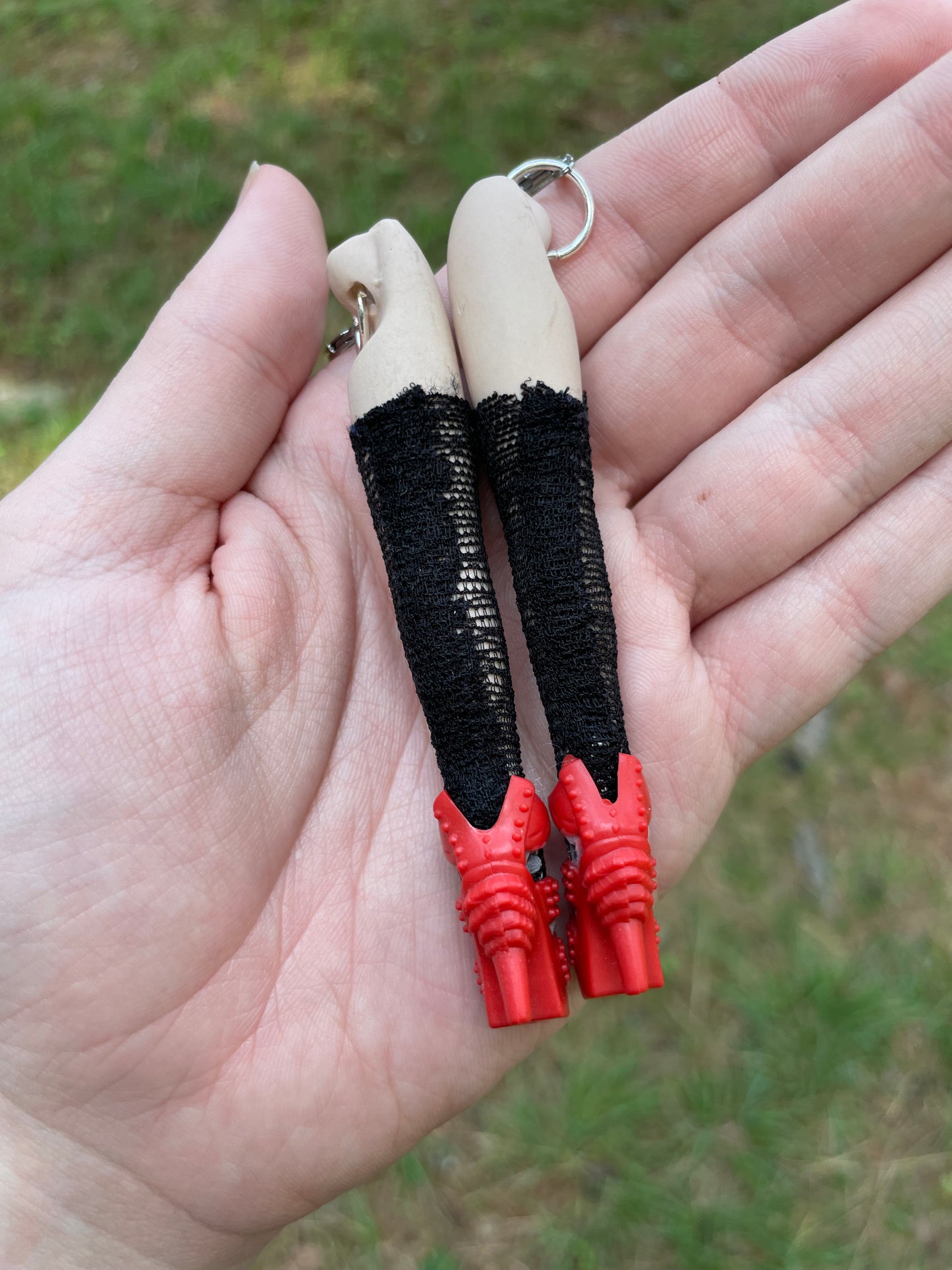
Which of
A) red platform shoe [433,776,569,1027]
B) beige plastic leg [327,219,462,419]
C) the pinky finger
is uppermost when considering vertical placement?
beige plastic leg [327,219,462,419]

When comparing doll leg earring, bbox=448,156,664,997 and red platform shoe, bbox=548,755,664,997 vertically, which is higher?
doll leg earring, bbox=448,156,664,997

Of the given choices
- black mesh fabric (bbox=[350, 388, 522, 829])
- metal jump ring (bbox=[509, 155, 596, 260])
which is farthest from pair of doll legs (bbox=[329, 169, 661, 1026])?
metal jump ring (bbox=[509, 155, 596, 260])

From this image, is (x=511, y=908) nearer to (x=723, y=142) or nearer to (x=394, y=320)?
(x=394, y=320)

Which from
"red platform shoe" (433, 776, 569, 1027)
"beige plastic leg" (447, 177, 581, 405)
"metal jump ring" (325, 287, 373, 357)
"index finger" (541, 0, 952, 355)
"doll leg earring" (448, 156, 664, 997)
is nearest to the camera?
"red platform shoe" (433, 776, 569, 1027)

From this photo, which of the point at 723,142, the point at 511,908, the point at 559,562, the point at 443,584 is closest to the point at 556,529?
the point at 559,562

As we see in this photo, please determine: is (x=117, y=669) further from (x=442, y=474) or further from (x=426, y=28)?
(x=426, y=28)

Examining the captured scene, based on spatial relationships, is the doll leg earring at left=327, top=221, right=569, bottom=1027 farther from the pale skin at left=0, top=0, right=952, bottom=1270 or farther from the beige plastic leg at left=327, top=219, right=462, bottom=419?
the pale skin at left=0, top=0, right=952, bottom=1270
